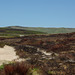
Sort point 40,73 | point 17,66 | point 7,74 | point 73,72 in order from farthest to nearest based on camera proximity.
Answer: point 73,72 → point 40,73 → point 17,66 → point 7,74

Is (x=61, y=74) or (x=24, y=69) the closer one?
(x=24, y=69)

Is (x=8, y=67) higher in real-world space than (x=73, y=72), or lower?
higher

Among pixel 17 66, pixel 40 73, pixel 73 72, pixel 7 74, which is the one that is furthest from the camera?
pixel 73 72

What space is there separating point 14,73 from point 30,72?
91cm

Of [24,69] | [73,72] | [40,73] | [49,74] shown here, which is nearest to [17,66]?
[24,69]

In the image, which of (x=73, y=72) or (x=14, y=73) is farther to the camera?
(x=73, y=72)

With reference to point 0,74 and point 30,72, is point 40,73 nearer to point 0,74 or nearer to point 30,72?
point 30,72

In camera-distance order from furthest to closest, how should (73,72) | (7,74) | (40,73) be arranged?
(73,72)
(40,73)
(7,74)

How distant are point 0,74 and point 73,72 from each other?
4.39 metres

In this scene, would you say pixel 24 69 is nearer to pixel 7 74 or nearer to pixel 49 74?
pixel 7 74

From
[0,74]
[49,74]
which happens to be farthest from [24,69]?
[49,74]

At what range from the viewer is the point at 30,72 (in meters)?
8.94

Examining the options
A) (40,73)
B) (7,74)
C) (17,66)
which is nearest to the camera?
(7,74)

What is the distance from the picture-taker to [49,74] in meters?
10.1
